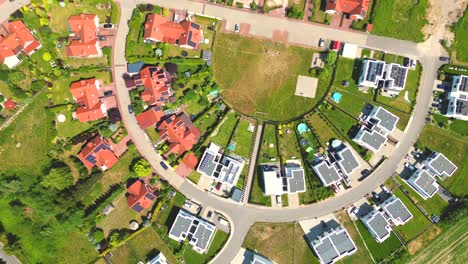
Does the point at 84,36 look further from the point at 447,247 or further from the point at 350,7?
the point at 447,247

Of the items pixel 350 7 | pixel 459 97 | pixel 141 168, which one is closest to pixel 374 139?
pixel 459 97

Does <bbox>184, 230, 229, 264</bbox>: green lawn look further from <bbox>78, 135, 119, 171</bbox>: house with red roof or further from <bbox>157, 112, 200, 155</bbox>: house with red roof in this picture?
<bbox>78, 135, 119, 171</bbox>: house with red roof

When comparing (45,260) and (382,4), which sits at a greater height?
(382,4)

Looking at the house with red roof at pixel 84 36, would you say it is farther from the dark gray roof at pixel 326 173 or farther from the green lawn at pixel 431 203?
the green lawn at pixel 431 203

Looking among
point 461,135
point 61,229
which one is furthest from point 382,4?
point 61,229

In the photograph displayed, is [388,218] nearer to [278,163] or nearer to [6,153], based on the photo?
[278,163]
